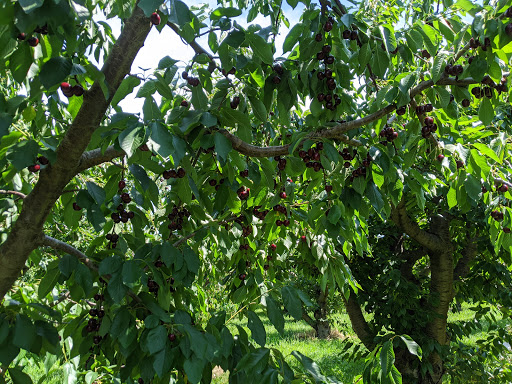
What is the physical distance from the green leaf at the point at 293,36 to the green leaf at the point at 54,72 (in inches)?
30.8

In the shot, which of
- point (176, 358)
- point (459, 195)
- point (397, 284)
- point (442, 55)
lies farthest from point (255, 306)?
point (397, 284)

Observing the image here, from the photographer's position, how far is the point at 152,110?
1274 millimetres

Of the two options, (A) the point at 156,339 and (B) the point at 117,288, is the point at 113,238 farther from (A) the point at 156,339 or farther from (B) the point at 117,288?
(A) the point at 156,339

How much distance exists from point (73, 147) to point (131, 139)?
0.46 meters

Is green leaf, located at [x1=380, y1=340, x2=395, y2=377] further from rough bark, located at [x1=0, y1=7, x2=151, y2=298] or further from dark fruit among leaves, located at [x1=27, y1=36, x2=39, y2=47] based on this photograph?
dark fruit among leaves, located at [x1=27, y1=36, x2=39, y2=47]

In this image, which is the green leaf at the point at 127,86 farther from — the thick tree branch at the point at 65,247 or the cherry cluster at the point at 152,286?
the cherry cluster at the point at 152,286

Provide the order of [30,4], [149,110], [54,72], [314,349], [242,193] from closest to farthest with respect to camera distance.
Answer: [30,4] → [54,72] → [149,110] → [242,193] → [314,349]

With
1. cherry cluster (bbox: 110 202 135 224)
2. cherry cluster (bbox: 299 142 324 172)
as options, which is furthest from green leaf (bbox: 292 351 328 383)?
cherry cluster (bbox: 110 202 135 224)

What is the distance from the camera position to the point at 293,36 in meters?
1.61

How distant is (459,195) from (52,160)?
4.81 feet

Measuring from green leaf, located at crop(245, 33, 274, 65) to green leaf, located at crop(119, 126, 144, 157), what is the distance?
47 centimetres

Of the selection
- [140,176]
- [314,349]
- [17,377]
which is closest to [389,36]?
[140,176]

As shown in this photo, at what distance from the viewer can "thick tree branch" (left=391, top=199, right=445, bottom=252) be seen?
177 inches

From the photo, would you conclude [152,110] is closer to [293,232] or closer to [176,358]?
[176,358]
